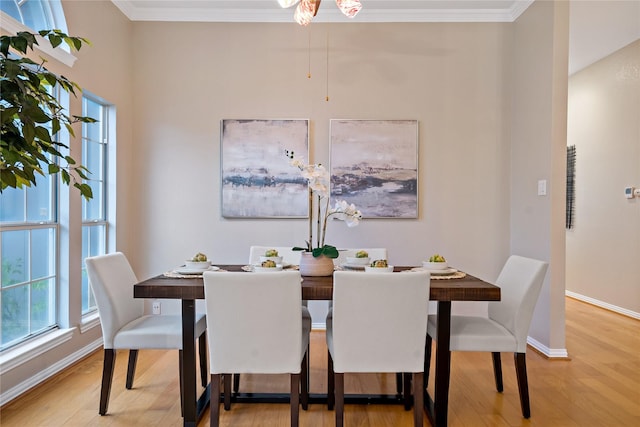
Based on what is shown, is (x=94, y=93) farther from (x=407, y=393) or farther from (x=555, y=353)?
(x=555, y=353)

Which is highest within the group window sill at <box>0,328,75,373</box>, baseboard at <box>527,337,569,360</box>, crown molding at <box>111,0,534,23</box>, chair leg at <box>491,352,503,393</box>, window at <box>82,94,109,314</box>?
crown molding at <box>111,0,534,23</box>

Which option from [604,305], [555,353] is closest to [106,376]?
[555,353]

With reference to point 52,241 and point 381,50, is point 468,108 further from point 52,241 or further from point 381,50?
point 52,241

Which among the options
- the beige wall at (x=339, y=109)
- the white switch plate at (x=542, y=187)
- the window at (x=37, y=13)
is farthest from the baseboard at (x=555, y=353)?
the window at (x=37, y=13)

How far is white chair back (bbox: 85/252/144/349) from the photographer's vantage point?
215cm

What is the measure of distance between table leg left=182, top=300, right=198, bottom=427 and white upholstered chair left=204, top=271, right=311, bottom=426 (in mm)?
185

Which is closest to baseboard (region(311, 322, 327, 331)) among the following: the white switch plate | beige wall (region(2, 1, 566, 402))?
beige wall (region(2, 1, 566, 402))

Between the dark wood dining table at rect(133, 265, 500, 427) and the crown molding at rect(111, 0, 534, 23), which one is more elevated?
the crown molding at rect(111, 0, 534, 23)

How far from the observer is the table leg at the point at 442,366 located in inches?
81.0

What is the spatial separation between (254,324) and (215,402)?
42 centimetres

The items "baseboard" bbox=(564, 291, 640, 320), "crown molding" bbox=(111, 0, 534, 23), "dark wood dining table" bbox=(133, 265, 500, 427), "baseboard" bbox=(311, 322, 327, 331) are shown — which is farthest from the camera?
"baseboard" bbox=(564, 291, 640, 320)

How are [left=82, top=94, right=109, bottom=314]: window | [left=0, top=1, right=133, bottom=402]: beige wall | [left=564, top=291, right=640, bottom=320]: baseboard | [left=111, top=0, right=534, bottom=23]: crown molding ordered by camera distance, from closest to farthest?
[left=0, top=1, right=133, bottom=402]: beige wall → [left=82, top=94, right=109, bottom=314]: window → [left=111, top=0, right=534, bottom=23]: crown molding → [left=564, top=291, right=640, bottom=320]: baseboard

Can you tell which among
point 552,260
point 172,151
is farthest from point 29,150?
point 552,260

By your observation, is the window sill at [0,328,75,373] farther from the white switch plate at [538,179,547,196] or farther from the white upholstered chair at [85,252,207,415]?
the white switch plate at [538,179,547,196]
